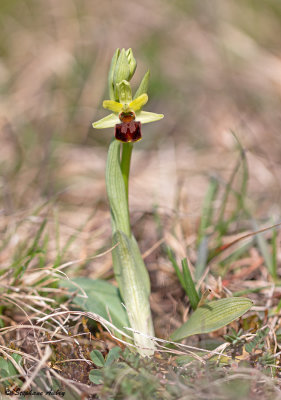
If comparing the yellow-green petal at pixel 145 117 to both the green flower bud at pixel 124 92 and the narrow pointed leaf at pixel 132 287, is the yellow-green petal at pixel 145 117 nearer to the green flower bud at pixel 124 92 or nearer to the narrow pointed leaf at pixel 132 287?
the green flower bud at pixel 124 92

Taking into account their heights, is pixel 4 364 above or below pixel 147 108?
below

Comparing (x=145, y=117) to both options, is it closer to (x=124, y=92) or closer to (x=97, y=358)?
(x=124, y=92)

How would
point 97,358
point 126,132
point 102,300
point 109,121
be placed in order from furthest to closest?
1. point 102,300
2. point 109,121
3. point 126,132
4. point 97,358

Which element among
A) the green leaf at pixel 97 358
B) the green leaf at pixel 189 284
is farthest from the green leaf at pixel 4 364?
the green leaf at pixel 189 284

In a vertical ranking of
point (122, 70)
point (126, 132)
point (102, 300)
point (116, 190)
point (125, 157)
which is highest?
point (122, 70)

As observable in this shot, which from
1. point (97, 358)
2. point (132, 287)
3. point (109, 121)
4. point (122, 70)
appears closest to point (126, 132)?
point (109, 121)

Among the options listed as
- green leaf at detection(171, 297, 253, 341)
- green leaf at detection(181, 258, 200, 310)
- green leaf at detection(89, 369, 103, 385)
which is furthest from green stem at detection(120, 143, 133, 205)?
green leaf at detection(89, 369, 103, 385)
